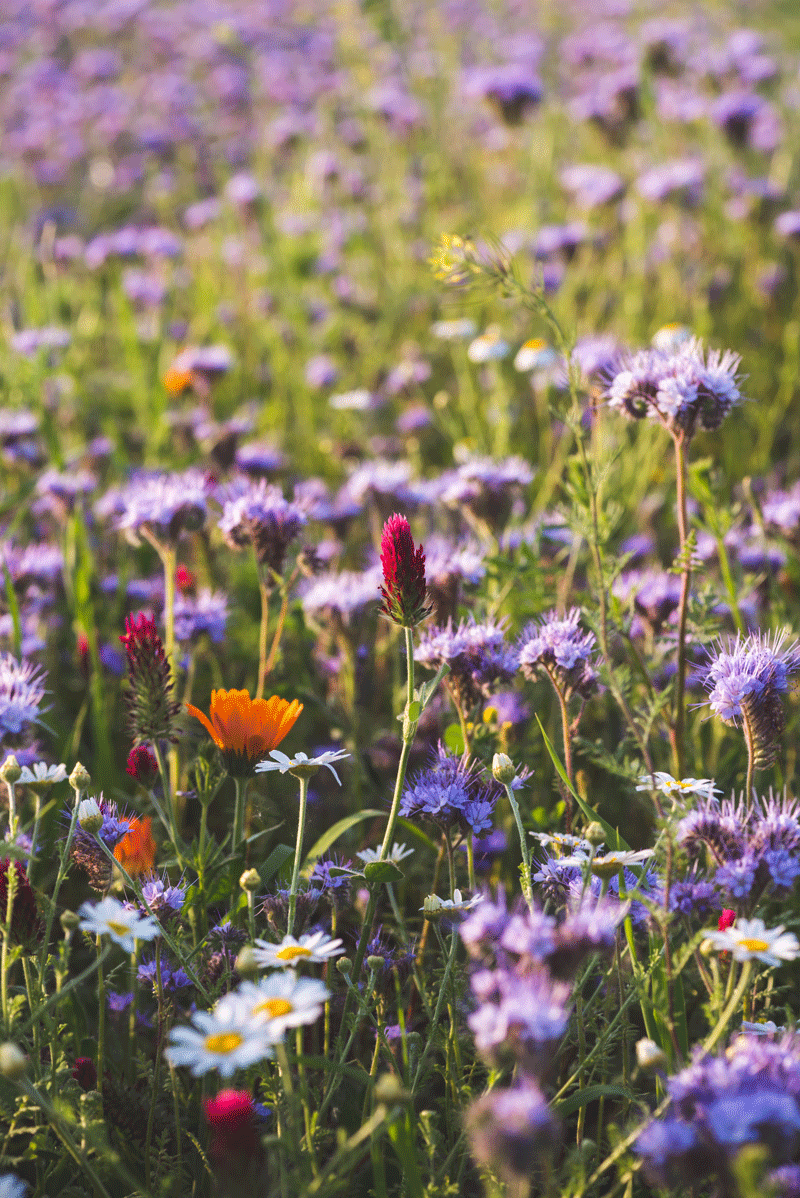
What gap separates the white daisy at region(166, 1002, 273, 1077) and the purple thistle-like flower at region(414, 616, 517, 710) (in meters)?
0.87

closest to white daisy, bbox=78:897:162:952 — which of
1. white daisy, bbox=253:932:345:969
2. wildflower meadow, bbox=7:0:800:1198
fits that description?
wildflower meadow, bbox=7:0:800:1198

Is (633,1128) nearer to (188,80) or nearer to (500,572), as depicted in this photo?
(500,572)

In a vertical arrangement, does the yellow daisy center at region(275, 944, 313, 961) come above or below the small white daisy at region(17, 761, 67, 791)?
below

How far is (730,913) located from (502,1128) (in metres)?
0.68

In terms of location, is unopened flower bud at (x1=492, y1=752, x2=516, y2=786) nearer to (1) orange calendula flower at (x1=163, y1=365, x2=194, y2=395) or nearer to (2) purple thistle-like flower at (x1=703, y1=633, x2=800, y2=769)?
(2) purple thistle-like flower at (x1=703, y1=633, x2=800, y2=769)

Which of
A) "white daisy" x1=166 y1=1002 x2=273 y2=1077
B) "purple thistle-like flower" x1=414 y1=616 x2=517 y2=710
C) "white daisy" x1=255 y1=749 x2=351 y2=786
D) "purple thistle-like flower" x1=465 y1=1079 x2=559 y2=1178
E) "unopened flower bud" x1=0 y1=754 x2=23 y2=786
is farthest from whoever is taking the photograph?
"purple thistle-like flower" x1=414 y1=616 x2=517 y2=710

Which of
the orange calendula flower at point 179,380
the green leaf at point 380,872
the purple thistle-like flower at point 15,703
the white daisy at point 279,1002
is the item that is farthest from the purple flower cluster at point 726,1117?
the orange calendula flower at point 179,380

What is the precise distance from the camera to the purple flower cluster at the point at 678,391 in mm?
1794

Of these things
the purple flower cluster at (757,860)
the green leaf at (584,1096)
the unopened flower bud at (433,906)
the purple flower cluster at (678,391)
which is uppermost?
the purple flower cluster at (678,391)

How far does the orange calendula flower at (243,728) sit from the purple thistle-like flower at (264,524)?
2.04 ft

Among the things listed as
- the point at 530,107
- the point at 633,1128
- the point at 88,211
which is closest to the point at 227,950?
the point at 633,1128

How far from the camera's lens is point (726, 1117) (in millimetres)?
1005

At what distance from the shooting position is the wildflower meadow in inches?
51.8

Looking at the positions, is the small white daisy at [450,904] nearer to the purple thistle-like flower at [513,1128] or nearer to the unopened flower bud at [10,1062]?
the purple thistle-like flower at [513,1128]
